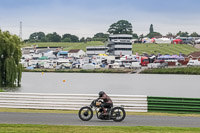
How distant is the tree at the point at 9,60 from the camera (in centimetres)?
5578

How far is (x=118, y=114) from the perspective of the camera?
66.5ft

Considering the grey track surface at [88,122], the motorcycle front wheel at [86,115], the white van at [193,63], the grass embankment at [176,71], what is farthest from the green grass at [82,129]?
the white van at [193,63]

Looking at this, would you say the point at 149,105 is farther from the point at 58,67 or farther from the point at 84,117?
the point at 58,67

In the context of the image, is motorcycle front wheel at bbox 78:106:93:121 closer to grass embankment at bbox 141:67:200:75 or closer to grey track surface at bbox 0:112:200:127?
grey track surface at bbox 0:112:200:127

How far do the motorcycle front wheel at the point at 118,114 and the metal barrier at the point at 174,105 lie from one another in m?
4.85

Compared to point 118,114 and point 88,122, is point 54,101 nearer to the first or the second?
point 88,122

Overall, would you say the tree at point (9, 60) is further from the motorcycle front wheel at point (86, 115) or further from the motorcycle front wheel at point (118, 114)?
the motorcycle front wheel at point (118, 114)

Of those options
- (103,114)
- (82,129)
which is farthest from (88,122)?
(82,129)

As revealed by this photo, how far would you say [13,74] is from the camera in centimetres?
5616

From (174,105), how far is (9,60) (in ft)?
115

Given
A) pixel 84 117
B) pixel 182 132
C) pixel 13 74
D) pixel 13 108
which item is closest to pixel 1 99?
pixel 13 108

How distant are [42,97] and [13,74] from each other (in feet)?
101

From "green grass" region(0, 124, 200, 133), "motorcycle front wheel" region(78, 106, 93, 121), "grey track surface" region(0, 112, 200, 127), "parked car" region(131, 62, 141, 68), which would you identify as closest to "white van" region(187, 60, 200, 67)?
"parked car" region(131, 62, 141, 68)

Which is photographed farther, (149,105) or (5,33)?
(5,33)
